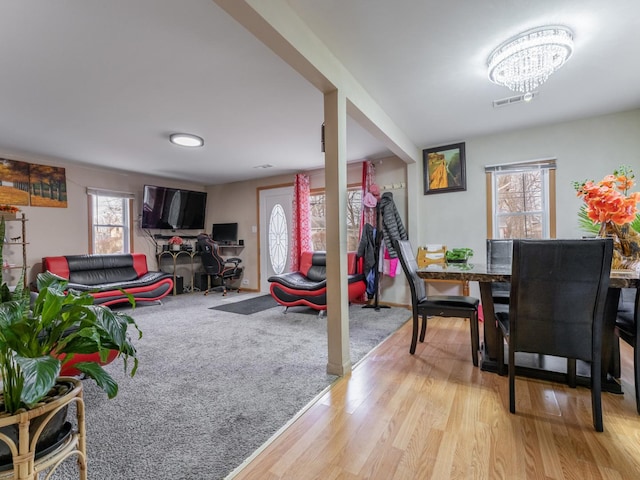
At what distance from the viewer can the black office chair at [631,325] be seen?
164 cm

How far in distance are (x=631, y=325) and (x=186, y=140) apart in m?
4.38

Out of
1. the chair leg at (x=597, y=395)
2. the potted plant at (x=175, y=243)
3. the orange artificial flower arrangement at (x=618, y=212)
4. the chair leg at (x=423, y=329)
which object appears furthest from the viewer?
the potted plant at (x=175, y=243)

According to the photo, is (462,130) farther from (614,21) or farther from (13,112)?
(13,112)

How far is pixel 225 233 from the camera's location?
642 cm

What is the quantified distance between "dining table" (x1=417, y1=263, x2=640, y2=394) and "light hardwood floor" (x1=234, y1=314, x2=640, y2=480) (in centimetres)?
8

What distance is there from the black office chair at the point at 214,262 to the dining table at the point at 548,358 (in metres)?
4.35

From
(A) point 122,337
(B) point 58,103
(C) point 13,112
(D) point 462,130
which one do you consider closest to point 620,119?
(D) point 462,130

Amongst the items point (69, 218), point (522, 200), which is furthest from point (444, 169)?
point (69, 218)

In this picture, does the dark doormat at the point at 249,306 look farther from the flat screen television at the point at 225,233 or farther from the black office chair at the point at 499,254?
the black office chair at the point at 499,254

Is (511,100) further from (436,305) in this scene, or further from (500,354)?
(500,354)

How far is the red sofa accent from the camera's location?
3.89 metres

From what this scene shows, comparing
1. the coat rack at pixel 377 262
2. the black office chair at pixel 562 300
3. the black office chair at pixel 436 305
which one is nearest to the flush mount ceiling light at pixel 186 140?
the coat rack at pixel 377 262

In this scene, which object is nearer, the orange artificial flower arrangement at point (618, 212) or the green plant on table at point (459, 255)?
the orange artificial flower arrangement at point (618, 212)

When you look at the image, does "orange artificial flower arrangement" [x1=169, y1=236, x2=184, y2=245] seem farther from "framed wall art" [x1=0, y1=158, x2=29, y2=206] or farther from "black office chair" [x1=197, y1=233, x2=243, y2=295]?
"framed wall art" [x1=0, y1=158, x2=29, y2=206]
